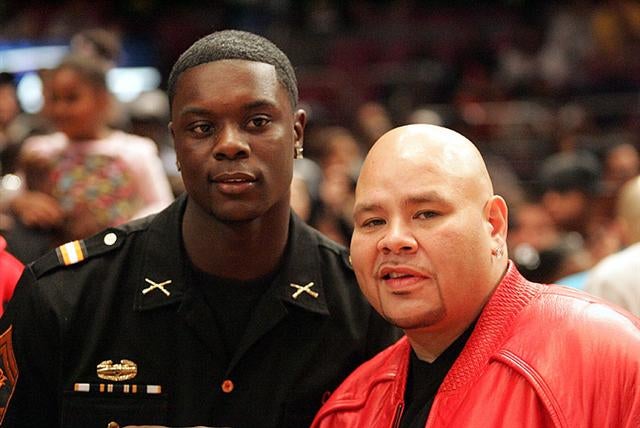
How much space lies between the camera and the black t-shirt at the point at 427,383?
8.52 ft

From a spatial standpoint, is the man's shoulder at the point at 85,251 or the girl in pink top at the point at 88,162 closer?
the man's shoulder at the point at 85,251

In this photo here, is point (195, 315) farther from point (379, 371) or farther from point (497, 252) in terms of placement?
point (497, 252)

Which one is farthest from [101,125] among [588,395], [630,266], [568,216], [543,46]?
[543,46]

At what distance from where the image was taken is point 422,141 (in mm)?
2562

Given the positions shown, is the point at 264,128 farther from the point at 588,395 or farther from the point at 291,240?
the point at 588,395

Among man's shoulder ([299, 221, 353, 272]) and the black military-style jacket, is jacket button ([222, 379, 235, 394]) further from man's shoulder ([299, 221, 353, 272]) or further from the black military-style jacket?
man's shoulder ([299, 221, 353, 272])

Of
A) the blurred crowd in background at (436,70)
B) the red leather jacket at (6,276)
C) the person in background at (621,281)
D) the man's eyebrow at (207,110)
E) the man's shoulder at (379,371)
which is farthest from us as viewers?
the blurred crowd in background at (436,70)

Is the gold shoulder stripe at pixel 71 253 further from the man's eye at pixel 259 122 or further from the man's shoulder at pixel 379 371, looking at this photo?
the man's shoulder at pixel 379 371

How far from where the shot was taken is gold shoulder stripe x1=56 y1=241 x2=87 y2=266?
310 centimetres

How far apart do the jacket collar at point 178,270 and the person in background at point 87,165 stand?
142 centimetres

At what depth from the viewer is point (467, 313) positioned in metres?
2.56

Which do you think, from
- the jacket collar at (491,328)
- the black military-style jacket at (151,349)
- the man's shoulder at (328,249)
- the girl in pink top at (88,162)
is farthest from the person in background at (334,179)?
the jacket collar at (491,328)

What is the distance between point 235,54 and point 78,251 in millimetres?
757

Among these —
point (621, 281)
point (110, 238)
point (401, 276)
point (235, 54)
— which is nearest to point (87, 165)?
point (110, 238)
